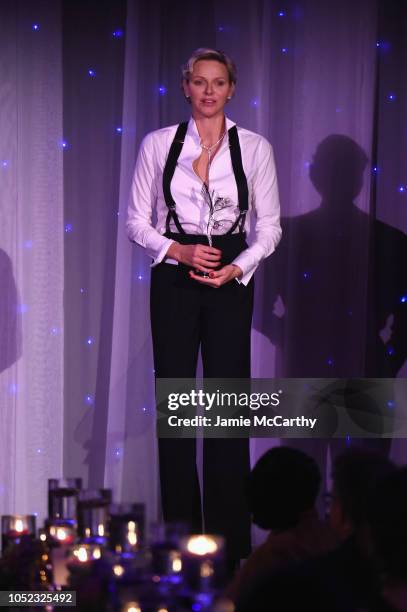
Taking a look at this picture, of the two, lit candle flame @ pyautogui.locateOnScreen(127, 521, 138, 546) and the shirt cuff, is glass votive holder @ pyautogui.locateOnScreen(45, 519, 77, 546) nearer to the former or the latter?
lit candle flame @ pyautogui.locateOnScreen(127, 521, 138, 546)

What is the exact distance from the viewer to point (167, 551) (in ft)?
5.15

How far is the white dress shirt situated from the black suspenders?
0.01m

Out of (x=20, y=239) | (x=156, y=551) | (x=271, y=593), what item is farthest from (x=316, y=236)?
(x=271, y=593)

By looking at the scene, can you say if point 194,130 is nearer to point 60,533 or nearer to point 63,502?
point 63,502

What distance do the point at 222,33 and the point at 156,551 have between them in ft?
8.28

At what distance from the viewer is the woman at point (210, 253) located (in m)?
2.88

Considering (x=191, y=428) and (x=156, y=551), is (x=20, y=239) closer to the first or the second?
(x=191, y=428)

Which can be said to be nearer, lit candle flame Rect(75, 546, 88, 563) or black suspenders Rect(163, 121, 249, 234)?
lit candle flame Rect(75, 546, 88, 563)

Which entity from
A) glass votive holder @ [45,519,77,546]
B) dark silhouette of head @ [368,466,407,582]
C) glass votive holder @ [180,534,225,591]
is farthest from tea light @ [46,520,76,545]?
dark silhouette of head @ [368,466,407,582]

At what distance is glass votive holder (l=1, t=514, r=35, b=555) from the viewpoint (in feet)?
6.11

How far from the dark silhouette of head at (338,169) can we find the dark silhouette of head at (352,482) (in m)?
1.89

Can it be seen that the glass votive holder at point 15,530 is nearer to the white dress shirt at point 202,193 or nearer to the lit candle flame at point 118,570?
the lit candle flame at point 118,570

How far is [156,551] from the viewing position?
158 centimetres

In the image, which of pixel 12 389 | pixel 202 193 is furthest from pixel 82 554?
pixel 12 389
